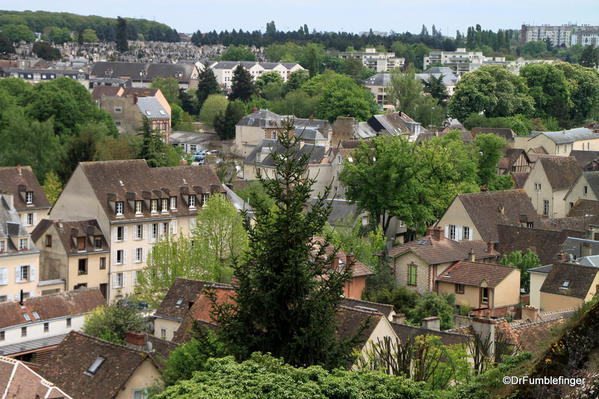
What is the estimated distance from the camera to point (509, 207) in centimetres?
5450

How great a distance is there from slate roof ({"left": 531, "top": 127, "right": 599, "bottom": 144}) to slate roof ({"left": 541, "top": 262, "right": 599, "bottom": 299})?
4608cm

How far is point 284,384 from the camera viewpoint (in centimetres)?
1781

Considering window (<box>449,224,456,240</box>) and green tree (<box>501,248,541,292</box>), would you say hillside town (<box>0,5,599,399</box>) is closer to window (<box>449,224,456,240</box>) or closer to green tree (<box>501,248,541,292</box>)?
green tree (<box>501,248,541,292</box>)

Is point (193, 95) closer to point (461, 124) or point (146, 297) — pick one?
point (461, 124)

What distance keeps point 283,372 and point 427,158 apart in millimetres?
39694

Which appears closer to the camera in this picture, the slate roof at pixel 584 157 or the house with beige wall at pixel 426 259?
the house with beige wall at pixel 426 259

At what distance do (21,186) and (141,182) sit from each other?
23.9 ft

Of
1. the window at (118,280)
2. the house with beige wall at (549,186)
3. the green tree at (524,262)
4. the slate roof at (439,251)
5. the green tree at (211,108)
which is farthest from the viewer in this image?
the green tree at (211,108)

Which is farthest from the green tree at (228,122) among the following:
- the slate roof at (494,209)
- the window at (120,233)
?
the window at (120,233)

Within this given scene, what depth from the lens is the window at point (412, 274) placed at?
43.9 m

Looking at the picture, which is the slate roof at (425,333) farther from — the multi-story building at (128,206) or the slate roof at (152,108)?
the slate roof at (152,108)

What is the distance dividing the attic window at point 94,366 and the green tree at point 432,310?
13.5m

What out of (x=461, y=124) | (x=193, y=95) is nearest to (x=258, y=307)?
(x=461, y=124)

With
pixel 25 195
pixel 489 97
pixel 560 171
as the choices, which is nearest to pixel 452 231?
pixel 560 171
